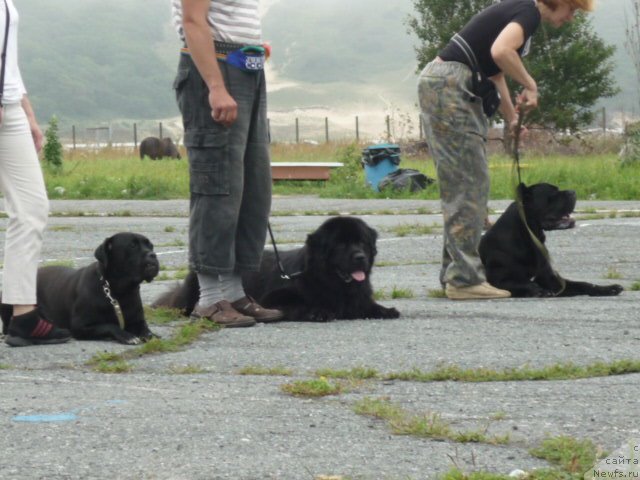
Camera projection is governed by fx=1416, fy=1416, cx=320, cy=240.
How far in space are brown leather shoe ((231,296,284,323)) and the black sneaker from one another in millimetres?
1297

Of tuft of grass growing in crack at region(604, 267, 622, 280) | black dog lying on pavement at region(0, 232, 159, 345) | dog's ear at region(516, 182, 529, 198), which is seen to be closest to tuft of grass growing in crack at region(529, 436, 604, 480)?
black dog lying on pavement at region(0, 232, 159, 345)

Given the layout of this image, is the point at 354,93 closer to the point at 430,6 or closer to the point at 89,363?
the point at 430,6

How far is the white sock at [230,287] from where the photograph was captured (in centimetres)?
866

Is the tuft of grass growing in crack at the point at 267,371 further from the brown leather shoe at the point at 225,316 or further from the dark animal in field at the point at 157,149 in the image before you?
the dark animal in field at the point at 157,149

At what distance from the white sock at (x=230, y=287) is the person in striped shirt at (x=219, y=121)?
71 mm

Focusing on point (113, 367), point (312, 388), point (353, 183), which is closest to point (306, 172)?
point (353, 183)

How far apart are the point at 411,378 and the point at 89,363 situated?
1696mm

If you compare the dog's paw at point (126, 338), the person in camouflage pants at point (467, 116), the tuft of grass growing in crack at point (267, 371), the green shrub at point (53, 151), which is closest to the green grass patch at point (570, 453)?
the tuft of grass growing in crack at point (267, 371)

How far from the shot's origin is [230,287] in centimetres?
866

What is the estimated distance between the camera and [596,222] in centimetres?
1694

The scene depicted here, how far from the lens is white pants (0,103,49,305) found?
757cm

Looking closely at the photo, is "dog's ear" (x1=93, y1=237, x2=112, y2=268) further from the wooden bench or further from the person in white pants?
the wooden bench

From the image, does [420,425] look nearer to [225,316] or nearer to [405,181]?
[225,316]

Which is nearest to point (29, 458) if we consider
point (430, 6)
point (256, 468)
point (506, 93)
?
point (256, 468)
